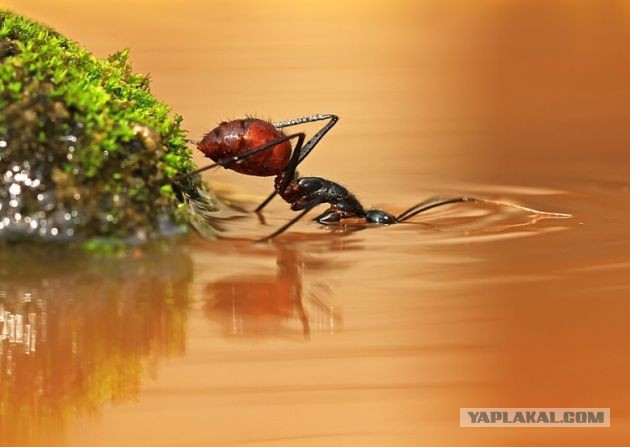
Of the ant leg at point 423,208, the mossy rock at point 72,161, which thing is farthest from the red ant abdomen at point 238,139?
the ant leg at point 423,208

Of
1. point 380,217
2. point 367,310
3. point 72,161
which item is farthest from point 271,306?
point 380,217

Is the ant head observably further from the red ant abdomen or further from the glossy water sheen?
the red ant abdomen

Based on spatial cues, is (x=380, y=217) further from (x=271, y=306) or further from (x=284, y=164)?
(x=271, y=306)

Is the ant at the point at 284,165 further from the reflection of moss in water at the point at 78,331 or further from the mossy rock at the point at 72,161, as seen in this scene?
the reflection of moss in water at the point at 78,331

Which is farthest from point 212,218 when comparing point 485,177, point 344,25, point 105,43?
point 344,25

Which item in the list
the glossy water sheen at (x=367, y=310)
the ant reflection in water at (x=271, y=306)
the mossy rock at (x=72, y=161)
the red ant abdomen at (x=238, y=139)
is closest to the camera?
the glossy water sheen at (x=367, y=310)

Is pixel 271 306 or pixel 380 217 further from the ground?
pixel 380 217

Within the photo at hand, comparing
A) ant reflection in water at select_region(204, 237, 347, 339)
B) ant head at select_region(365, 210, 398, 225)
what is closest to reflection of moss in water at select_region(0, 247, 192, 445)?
ant reflection in water at select_region(204, 237, 347, 339)

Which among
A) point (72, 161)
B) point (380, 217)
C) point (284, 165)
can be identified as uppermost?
point (284, 165)
